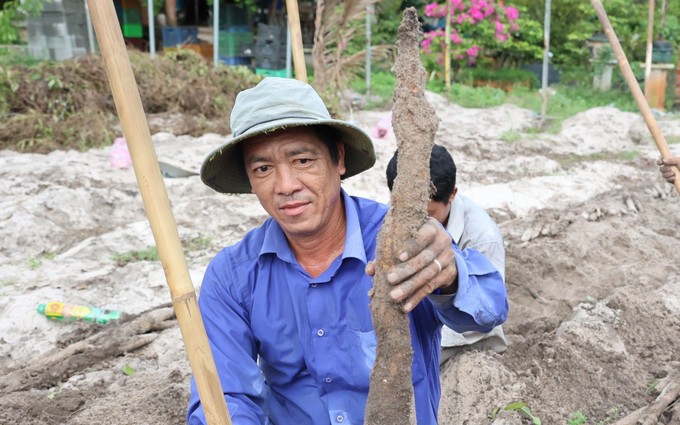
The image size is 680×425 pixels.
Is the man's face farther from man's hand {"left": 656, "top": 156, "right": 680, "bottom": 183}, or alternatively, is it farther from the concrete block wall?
the concrete block wall

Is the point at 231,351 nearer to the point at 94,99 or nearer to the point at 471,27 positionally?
the point at 94,99

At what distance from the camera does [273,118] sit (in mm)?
1771

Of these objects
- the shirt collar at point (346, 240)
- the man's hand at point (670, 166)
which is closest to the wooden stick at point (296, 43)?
the shirt collar at point (346, 240)

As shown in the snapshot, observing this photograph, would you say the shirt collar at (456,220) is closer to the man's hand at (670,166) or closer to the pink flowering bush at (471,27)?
the man's hand at (670,166)

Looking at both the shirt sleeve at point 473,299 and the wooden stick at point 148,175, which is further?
the shirt sleeve at point 473,299

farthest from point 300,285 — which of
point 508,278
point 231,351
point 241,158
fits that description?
point 508,278

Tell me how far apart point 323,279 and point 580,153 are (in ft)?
25.9

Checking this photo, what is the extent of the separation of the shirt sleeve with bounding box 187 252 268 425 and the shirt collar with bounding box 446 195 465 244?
4.87 feet

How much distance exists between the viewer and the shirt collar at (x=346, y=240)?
1.87 metres

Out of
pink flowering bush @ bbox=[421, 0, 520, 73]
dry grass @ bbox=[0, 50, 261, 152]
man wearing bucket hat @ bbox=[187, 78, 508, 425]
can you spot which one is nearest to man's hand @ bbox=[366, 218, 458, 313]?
man wearing bucket hat @ bbox=[187, 78, 508, 425]

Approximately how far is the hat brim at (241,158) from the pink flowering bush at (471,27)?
1145cm

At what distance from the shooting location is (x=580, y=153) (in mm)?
9039

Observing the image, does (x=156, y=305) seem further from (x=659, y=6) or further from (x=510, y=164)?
(x=659, y=6)

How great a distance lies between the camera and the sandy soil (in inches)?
126
